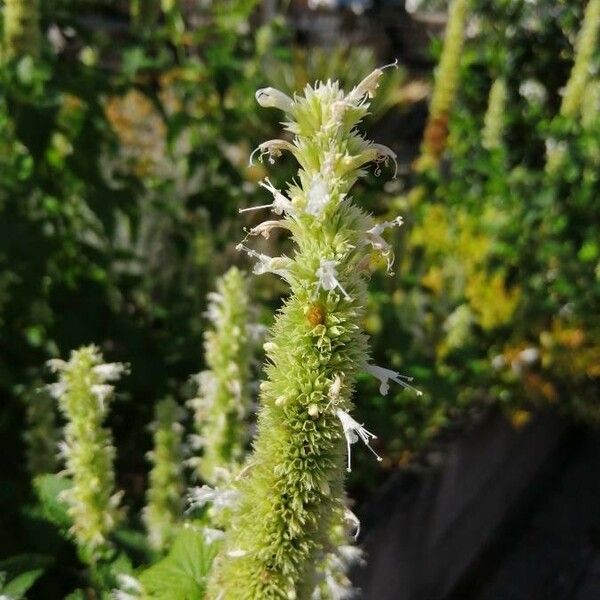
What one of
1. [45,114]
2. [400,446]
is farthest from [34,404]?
[400,446]

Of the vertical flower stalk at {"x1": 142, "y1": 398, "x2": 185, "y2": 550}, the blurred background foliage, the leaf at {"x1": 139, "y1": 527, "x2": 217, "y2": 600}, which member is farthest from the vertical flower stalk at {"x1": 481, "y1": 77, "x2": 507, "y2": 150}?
the leaf at {"x1": 139, "y1": 527, "x2": 217, "y2": 600}

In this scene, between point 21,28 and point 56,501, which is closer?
point 56,501

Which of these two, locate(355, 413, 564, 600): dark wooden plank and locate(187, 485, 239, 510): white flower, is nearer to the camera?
locate(187, 485, 239, 510): white flower

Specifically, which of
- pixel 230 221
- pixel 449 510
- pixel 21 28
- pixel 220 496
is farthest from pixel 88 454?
pixel 449 510

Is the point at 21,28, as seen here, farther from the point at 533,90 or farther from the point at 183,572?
the point at 533,90

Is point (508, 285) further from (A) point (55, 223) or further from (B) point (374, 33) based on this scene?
(B) point (374, 33)

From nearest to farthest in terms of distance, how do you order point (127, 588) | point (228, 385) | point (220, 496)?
point (220, 496), point (127, 588), point (228, 385)

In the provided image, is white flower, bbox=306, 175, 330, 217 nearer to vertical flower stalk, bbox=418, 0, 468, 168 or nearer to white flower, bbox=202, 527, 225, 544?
white flower, bbox=202, 527, 225, 544

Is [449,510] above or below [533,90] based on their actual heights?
below
